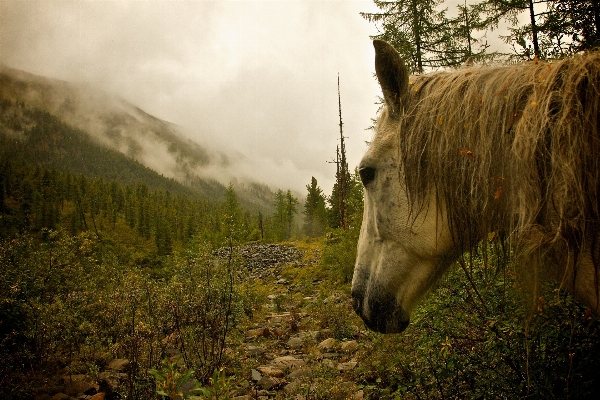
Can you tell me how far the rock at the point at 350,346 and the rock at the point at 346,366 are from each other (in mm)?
489

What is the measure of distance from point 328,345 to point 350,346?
1.47 ft

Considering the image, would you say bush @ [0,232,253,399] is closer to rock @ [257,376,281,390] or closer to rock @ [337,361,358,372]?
rock @ [257,376,281,390]

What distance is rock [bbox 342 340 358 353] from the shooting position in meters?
4.99

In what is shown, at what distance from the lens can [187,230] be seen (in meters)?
68.1

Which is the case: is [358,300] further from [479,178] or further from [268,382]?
[268,382]

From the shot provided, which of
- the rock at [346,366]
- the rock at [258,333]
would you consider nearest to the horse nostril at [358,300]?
the rock at [346,366]

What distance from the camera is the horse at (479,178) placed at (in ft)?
3.82

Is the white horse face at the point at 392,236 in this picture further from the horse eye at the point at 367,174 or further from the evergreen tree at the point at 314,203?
the evergreen tree at the point at 314,203

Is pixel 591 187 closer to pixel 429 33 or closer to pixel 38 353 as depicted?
pixel 38 353

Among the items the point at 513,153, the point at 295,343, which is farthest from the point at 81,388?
the point at 513,153

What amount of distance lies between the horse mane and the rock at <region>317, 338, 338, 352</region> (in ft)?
14.1

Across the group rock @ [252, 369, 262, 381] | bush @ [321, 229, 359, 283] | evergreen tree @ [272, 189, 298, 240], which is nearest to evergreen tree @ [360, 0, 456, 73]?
bush @ [321, 229, 359, 283]

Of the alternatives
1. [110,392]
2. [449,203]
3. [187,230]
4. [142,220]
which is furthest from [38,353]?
[142,220]

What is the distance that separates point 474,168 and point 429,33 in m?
13.9
